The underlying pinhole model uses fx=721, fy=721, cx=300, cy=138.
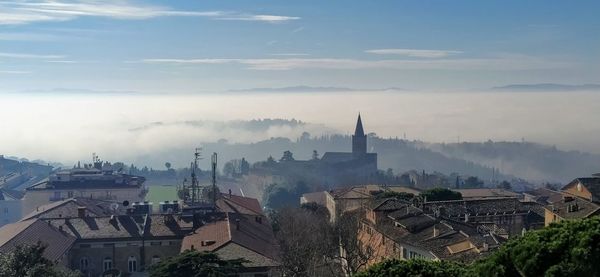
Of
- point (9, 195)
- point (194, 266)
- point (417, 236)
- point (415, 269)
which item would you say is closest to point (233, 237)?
point (417, 236)

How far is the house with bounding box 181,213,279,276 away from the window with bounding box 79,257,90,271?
16.2 feet

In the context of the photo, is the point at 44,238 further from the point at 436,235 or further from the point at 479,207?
the point at 479,207

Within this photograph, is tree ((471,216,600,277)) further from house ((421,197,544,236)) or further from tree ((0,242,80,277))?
house ((421,197,544,236))

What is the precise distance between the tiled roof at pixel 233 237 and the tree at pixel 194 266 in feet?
20.4

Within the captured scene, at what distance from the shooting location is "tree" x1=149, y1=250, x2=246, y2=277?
931 inches

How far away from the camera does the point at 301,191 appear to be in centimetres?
10056

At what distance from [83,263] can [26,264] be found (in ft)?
47.0

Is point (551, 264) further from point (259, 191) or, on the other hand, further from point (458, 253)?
point (259, 191)

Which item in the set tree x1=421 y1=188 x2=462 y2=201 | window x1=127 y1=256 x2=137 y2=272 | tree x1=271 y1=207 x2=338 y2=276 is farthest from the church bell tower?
window x1=127 y1=256 x2=137 y2=272


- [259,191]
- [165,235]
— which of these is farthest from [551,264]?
[259,191]

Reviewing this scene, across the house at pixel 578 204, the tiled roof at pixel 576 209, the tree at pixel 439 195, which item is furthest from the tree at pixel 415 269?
the tree at pixel 439 195

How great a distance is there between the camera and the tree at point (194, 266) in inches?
931

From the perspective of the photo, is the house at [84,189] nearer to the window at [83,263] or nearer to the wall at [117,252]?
the wall at [117,252]

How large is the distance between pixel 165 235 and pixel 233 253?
27.7 ft
